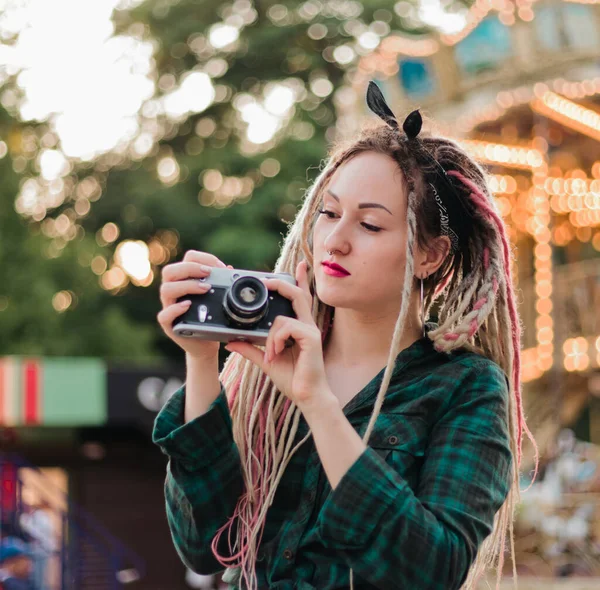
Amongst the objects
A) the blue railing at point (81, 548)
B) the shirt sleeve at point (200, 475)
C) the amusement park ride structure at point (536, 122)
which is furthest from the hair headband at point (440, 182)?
the amusement park ride structure at point (536, 122)

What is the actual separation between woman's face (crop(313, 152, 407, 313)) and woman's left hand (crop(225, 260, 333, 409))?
0.08 m

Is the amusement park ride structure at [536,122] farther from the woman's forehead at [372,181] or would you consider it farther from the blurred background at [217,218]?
the woman's forehead at [372,181]

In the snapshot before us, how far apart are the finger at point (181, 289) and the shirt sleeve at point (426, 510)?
0.44 meters

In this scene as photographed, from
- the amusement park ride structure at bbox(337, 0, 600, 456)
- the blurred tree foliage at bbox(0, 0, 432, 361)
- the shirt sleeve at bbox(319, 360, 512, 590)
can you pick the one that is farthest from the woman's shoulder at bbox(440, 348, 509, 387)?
the blurred tree foliage at bbox(0, 0, 432, 361)

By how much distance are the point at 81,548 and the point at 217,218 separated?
7.40m

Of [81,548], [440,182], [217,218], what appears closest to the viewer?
[440,182]

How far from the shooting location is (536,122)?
36.7 feet

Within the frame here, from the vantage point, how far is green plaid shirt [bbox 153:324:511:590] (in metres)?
1.67

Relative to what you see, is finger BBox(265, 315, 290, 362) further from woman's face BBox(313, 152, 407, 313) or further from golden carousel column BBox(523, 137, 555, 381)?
golden carousel column BBox(523, 137, 555, 381)

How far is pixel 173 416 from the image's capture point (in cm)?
199

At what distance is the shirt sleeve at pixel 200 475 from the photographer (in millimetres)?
1939

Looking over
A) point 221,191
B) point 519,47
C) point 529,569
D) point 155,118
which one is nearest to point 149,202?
point 221,191

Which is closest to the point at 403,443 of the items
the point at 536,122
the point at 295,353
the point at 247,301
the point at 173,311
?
the point at 295,353

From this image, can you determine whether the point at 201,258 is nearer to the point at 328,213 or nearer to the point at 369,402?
the point at 328,213
